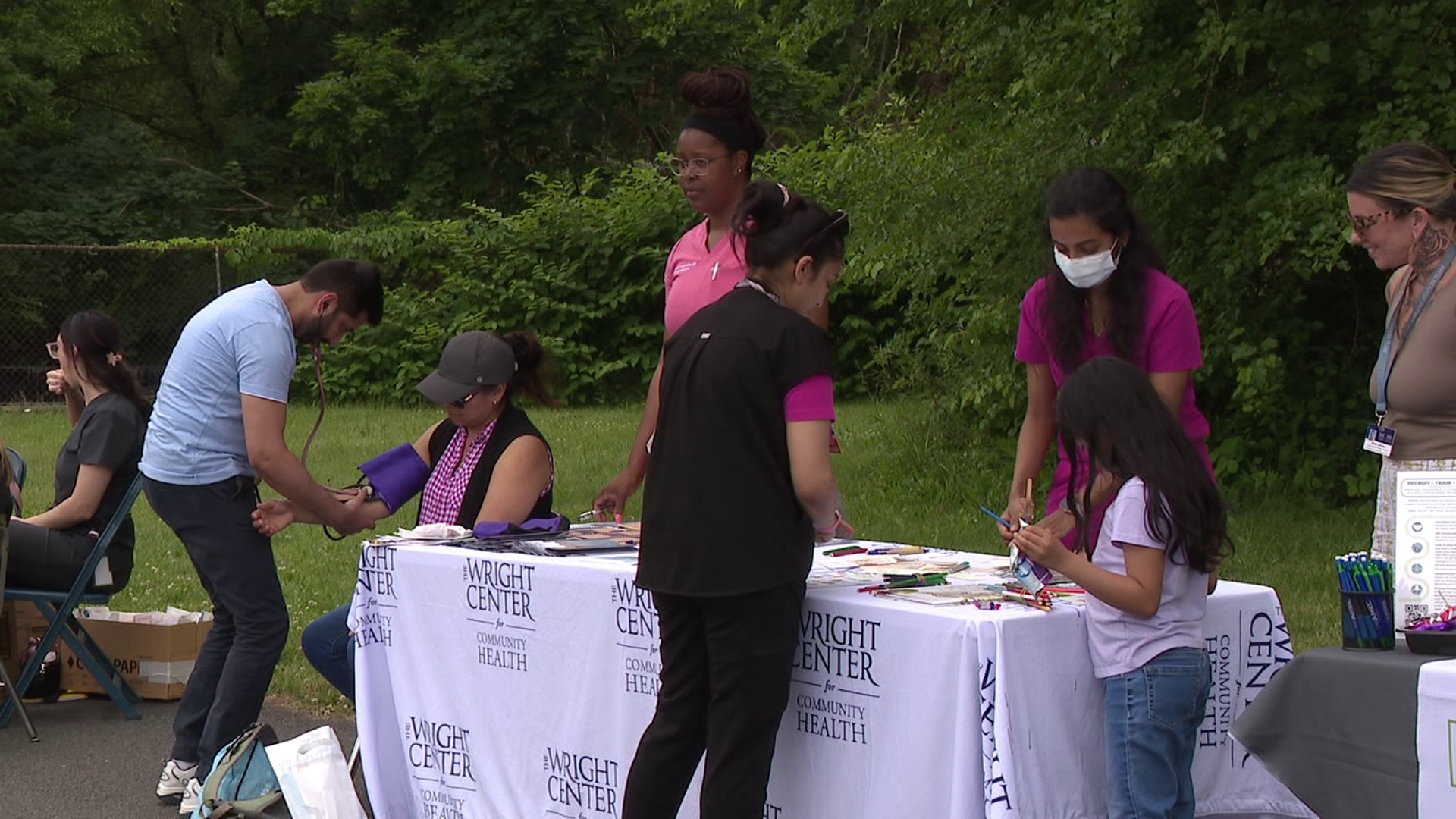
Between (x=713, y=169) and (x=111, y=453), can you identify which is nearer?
(x=713, y=169)

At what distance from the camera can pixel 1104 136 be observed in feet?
28.6

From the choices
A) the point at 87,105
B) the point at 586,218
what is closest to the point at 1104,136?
the point at 586,218

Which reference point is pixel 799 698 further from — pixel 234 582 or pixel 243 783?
pixel 234 582

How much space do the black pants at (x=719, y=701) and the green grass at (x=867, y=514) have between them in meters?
0.25

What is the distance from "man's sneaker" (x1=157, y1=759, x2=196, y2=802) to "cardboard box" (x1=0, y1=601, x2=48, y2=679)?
1.67 m

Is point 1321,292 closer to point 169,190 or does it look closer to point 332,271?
point 332,271

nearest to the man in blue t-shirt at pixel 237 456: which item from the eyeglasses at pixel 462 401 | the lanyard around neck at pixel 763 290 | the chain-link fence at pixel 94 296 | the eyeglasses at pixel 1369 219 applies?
the eyeglasses at pixel 462 401

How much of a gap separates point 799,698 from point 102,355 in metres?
3.58

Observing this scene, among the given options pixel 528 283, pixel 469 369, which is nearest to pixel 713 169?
pixel 469 369

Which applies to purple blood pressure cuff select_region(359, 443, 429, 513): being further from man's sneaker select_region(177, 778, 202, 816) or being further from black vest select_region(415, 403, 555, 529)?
man's sneaker select_region(177, 778, 202, 816)

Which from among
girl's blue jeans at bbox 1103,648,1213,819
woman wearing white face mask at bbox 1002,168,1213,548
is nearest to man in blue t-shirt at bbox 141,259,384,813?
woman wearing white face mask at bbox 1002,168,1213,548

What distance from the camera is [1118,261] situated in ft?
12.2

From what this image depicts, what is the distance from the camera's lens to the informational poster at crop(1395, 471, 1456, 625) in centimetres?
289

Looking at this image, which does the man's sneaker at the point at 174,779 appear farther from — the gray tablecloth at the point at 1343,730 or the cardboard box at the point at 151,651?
the gray tablecloth at the point at 1343,730
